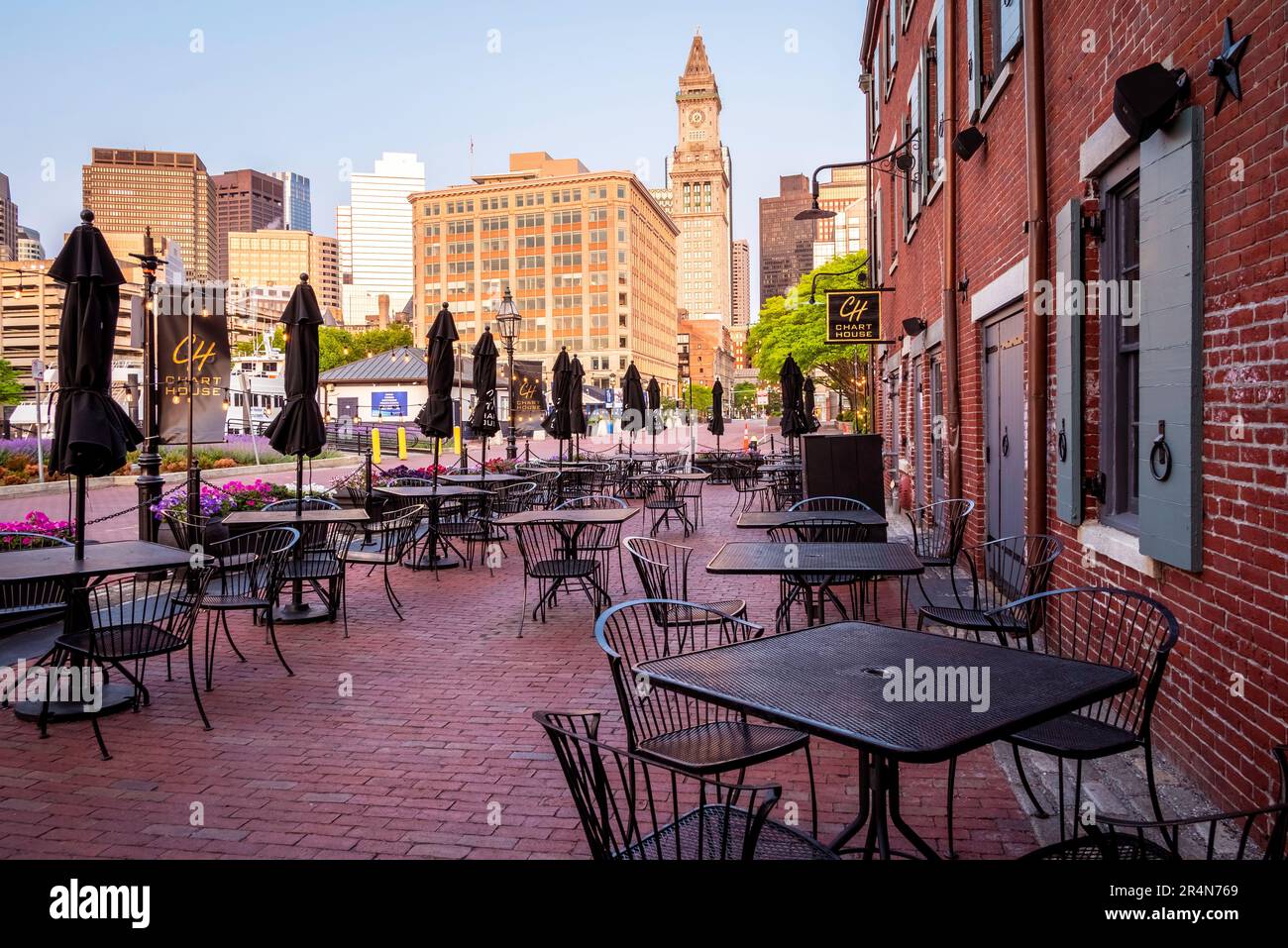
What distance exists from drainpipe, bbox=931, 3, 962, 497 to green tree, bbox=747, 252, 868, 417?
92.7 feet

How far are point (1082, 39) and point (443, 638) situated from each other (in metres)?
6.55

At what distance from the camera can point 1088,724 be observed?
3721mm

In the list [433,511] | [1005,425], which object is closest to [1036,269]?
[1005,425]

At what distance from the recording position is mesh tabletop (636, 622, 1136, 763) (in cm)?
271

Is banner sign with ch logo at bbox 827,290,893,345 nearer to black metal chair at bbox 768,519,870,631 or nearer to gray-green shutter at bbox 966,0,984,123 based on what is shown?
gray-green shutter at bbox 966,0,984,123

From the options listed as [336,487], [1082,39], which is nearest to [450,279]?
[336,487]

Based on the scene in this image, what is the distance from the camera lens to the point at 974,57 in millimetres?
9047

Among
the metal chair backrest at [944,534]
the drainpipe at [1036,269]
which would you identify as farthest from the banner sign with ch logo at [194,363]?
the drainpipe at [1036,269]

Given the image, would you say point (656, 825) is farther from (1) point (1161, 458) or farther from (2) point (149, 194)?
(2) point (149, 194)

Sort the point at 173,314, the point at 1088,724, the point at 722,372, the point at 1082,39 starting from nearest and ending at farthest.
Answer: the point at 1088,724 < the point at 1082,39 < the point at 173,314 < the point at 722,372

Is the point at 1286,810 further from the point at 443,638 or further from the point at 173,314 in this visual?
the point at 173,314

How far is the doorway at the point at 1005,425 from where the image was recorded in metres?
7.79

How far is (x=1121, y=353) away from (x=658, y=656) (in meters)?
3.60

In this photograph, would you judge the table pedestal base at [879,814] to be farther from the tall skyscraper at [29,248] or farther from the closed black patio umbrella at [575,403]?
the tall skyscraper at [29,248]
